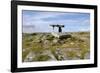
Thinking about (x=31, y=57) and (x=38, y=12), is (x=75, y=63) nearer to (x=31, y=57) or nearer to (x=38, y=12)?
(x=31, y=57)

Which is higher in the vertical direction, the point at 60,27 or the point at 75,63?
the point at 60,27

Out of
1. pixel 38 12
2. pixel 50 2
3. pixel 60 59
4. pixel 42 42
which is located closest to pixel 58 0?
pixel 50 2

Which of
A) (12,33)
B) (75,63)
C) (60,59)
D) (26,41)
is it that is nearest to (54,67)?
(60,59)

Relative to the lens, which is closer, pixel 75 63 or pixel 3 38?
pixel 3 38

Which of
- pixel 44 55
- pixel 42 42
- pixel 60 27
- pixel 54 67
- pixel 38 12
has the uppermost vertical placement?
pixel 38 12

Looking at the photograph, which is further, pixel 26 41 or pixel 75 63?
pixel 75 63

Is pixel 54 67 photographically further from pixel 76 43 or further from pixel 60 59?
pixel 76 43
